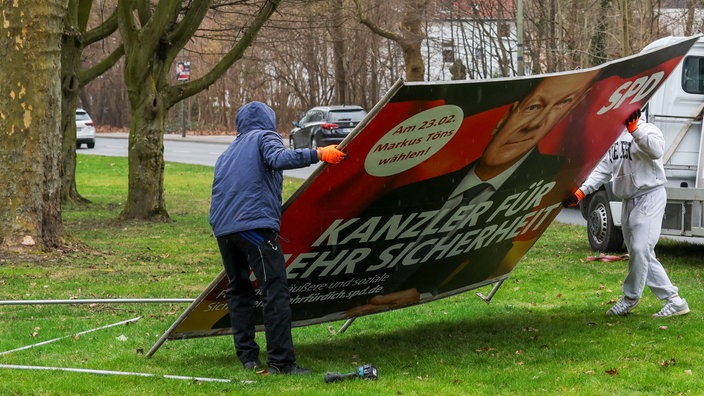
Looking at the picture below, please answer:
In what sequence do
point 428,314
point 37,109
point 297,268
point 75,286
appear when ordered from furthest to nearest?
point 37,109, point 75,286, point 428,314, point 297,268

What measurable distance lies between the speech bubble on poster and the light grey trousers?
8.07ft

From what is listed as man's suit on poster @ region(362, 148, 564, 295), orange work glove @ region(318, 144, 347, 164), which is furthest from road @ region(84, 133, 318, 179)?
orange work glove @ region(318, 144, 347, 164)

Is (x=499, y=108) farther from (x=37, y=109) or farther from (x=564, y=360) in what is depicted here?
(x=37, y=109)

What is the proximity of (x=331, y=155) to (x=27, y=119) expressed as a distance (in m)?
7.48

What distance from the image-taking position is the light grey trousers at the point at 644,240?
8.55 m

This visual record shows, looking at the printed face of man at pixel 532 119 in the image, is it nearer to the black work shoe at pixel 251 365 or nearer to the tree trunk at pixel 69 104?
the black work shoe at pixel 251 365

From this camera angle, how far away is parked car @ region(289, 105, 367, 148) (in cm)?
3747

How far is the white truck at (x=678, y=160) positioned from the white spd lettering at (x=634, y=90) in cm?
436

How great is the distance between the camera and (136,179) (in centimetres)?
1852

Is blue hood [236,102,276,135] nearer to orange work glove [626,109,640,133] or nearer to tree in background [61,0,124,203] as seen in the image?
orange work glove [626,109,640,133]

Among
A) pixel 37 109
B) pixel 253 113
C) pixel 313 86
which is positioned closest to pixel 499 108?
pixel 253 113

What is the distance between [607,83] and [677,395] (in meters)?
2.27

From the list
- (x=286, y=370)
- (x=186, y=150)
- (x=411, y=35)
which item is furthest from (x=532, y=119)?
(x=186, y=150)

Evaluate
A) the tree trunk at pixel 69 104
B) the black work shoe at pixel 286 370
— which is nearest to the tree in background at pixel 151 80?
the tree trunk at pixel 69 104
